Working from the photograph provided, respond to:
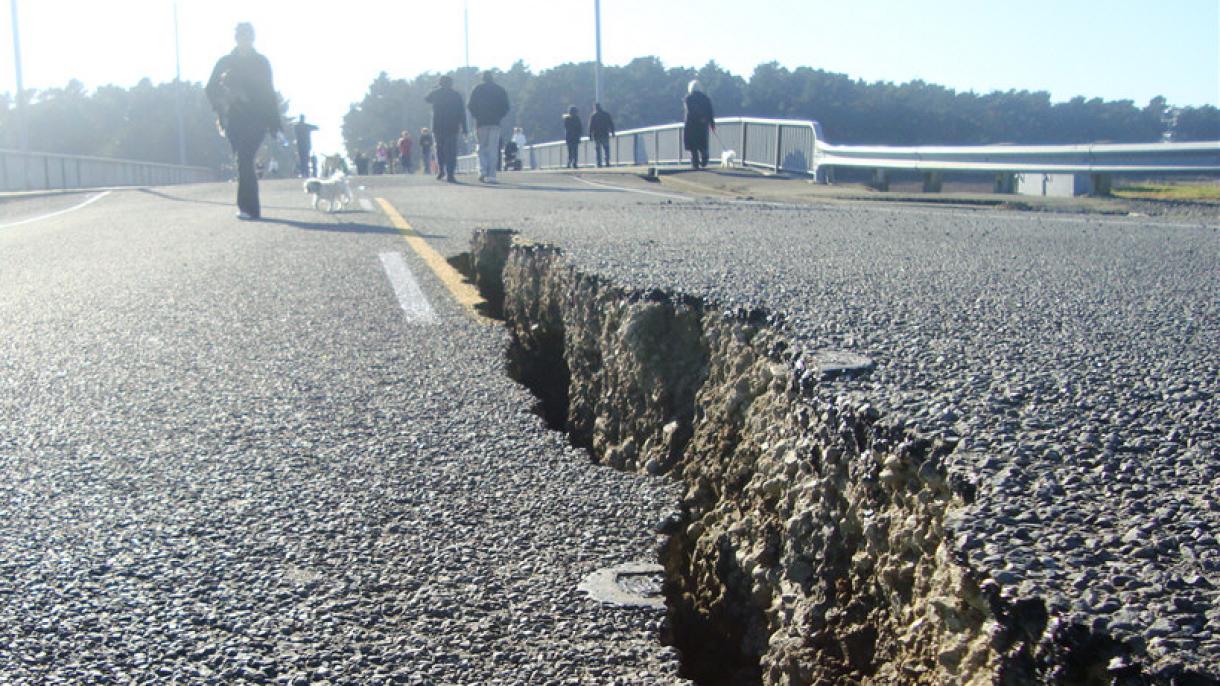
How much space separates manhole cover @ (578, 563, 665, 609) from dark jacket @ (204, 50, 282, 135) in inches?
375

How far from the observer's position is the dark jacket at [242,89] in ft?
35.7

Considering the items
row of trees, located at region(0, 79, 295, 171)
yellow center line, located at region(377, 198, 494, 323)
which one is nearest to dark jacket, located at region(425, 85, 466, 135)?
yellow center line, located at region(377, 198, 494, 323)

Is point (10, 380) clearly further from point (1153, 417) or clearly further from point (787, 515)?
point (1153, 417)

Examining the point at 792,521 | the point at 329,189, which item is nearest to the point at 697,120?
the point at 329,189

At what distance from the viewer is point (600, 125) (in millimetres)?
27875

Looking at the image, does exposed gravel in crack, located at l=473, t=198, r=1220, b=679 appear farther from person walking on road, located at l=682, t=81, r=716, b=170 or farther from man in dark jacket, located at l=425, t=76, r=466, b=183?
person walking on road, located at l=682, t=81, r=716, b=170

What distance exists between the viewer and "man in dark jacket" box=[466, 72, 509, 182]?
19312 millimetres

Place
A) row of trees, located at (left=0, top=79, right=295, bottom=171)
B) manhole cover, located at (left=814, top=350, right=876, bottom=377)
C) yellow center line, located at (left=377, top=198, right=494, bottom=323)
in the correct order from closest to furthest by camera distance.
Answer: manhole cover, located at (left=814, top=350, right=876, bottom=377) < yellow center line, located at (left=377, top=198, right=494, bottom=323) < row of trees, located at (left=0, top=79, right=295, bottom=171)

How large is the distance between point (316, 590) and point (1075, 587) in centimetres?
135

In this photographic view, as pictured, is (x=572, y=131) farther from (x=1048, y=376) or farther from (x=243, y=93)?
(x=1048, y=376)

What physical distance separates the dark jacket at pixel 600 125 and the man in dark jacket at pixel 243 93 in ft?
55.1

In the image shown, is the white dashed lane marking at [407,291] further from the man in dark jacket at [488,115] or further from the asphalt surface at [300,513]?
the man in dark jacket at [488,115]

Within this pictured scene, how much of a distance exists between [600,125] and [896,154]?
41.7ft

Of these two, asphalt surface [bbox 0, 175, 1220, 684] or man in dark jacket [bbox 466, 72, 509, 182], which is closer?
asphalt surface [bbox 0, 175, 1220, 684]
